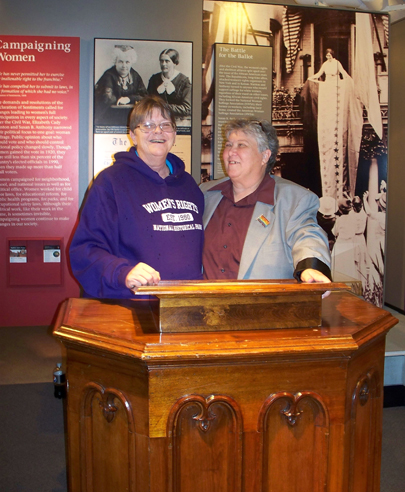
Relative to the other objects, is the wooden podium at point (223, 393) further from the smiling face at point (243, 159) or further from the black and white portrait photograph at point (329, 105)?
the black and white portrait photograph at point (329, 105)

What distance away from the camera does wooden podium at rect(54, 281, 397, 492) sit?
1.22 m

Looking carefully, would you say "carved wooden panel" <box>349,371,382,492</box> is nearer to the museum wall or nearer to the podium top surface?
the podium top surface

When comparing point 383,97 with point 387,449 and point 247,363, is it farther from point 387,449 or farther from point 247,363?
point 247,363

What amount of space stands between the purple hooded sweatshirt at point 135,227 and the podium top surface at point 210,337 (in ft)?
0.83

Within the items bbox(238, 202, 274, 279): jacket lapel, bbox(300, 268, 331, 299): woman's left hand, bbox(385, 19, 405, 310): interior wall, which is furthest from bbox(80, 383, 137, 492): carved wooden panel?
bbox(385, 19, 405, 310): interior wall

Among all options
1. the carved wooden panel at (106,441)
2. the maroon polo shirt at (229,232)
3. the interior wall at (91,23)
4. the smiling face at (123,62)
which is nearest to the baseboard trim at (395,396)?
the maroon polo shirt at (229,232)

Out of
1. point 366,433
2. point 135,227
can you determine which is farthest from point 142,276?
point 366,433

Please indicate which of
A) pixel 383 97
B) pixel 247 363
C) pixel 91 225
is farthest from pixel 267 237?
pixel 383 97

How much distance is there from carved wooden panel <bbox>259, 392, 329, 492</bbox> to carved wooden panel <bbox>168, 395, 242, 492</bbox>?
0.28 feet

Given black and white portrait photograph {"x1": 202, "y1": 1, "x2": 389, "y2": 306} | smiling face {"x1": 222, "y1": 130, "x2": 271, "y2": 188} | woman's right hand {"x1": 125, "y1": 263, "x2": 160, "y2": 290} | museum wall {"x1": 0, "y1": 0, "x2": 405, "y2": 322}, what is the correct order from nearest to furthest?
woman's right hand {"x1": 125, "y1": 263, "x2": 160, "y2": 290}
smiling face {"x1": 222, "y1": 130, "x2": 271, "y2": 188}
museum wall {"x1": 0, "y1": 0, "x2": 405, "y2": 322}
black and white portrait photograph {"x1": 202, "y1": 1, "x2": 389, "y2": 306}

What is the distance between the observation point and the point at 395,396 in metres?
3.53

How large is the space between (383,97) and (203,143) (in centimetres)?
210

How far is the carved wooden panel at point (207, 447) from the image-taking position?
124 cm

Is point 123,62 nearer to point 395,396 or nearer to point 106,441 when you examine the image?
point 395,396
